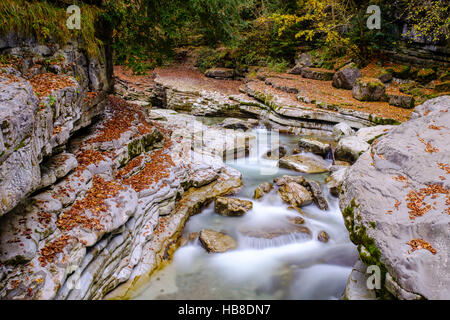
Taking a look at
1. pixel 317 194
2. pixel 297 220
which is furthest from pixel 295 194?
pixel 297 220

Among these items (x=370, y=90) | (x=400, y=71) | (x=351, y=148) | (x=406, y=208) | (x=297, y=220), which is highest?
(x=400, y=71)

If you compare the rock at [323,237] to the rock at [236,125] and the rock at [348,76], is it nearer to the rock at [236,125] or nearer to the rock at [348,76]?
the rock at [236,125]

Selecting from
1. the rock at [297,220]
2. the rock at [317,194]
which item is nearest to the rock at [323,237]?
the rock at [297,220]

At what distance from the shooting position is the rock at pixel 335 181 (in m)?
8.15

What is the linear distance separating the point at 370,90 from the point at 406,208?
1146cm

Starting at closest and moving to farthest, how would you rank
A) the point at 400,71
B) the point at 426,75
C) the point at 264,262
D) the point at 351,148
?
1. the point at 264,262
2. the point at 351,148
3. the point at 426,75
4. the point at 400,71

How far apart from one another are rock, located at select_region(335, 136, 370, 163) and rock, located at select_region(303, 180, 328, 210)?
2494mm

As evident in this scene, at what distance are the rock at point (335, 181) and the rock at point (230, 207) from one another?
2.95 meters

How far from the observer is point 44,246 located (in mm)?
3889

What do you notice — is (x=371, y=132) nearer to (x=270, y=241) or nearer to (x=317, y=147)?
(x=317, y=147)

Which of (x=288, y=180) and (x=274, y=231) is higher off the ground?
(x=288, y=180)

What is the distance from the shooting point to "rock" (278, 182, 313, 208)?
302 inches

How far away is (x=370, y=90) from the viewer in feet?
44.2

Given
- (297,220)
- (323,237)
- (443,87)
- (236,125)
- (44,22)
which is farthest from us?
(236,125)
